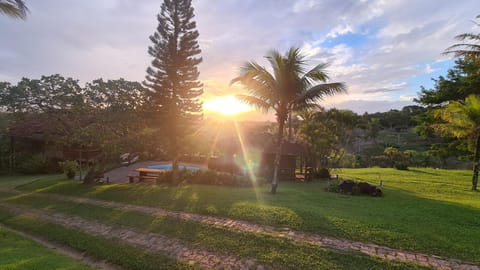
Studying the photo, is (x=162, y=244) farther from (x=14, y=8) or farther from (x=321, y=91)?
(x=14, y=8)

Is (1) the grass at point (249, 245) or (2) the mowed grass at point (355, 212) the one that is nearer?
(1) the grass at point (249, 245)

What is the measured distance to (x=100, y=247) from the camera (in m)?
5.20

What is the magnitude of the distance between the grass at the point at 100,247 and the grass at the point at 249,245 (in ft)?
2.21

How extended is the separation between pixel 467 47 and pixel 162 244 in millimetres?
14559

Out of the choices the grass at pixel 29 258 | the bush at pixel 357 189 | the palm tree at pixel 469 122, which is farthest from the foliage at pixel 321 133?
the grass at pixel 29 258

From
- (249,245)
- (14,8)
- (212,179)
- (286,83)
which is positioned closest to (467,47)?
(286,83)

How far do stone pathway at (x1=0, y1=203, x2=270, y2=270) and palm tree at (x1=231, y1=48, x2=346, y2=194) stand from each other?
417cm

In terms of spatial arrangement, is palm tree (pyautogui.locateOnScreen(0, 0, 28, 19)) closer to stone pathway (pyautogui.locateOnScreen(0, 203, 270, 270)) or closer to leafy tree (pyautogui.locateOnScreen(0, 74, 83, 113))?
leafy tree (pyautogui.locateOnScreen(0, 74, 83, 113))

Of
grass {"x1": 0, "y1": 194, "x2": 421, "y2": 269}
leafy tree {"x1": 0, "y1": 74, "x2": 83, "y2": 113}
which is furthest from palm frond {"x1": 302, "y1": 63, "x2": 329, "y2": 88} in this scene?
leafy tree {"x1": 0, "y1": 74, "x2": 83, "y2": 113}

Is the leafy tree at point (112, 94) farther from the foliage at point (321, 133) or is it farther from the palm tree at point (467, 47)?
the palm tree at point (467, 47)

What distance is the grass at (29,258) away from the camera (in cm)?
404

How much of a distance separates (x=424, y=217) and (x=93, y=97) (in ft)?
42.5

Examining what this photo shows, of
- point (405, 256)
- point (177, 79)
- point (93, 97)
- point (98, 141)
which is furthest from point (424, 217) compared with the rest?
point (93, 97)

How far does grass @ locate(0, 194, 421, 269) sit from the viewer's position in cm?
394
